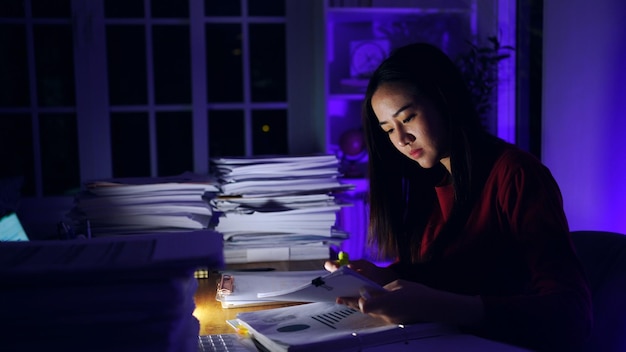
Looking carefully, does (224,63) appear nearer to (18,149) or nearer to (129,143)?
(129,143)

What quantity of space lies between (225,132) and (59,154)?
93cm

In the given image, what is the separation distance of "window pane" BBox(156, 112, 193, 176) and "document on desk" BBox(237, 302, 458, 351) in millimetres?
2514

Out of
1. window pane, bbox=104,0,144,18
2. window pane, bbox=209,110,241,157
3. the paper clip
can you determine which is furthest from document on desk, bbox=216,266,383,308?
window pane, bbox=104,0,144,18

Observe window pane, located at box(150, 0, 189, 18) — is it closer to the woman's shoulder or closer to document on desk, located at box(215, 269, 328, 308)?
document on desk, located at box(215, 269, 328, 308)

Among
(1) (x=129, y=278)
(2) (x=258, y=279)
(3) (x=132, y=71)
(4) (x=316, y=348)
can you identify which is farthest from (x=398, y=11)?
(1) (x=129, y=278)

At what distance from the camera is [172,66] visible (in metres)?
3.43

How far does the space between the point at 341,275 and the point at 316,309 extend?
17cm

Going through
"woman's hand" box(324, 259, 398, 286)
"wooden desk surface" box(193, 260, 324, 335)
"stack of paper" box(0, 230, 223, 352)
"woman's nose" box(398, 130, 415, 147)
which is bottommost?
"wooden desk surface" box(193, 260, 324, 335)

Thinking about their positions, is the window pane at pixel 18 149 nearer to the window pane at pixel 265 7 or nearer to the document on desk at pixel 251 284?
the window pane at pixel 265 7

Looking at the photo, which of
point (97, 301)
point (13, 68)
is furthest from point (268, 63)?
point (97, 301)

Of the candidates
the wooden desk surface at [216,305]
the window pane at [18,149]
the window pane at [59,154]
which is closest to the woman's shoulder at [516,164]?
the wooden desk surface at [216,305]

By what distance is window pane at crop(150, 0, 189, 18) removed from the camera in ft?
11.0

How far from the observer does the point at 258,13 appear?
344 centimetres

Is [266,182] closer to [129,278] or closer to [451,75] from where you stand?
[451,75]
